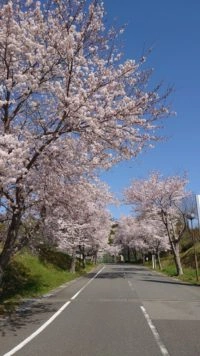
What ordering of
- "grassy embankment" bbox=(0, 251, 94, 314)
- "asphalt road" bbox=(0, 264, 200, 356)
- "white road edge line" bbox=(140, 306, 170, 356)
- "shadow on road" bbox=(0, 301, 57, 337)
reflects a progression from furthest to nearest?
1. "grassy embankment" bbox=(0, 251, 94, 314)
2. "shadow on road" bbox=(0, 301, 57, 337)
3. "asphalt road" bbox=(0, 264, 200, 356)
4. "white road edge line" bbox=(140, 306, 170, 356)

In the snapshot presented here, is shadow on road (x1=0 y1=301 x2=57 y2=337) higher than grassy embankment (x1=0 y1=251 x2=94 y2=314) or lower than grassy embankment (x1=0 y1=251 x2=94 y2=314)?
lower

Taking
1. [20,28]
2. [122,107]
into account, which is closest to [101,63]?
[122,107]

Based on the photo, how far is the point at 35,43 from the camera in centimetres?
1125

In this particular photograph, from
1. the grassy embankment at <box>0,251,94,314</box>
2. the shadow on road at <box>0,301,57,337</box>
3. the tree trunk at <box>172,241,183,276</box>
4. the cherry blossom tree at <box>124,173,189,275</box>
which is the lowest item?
the shadow on road at <box>0,301,57,337</box>

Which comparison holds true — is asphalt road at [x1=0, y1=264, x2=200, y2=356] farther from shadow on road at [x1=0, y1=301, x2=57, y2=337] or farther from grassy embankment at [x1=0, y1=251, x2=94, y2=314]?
grassy embankment at [x1=0, y1=251, x2=94, y2=314]

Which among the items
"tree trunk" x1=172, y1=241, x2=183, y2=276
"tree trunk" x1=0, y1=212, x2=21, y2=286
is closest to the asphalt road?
"tree trunk" x1=0, y1=212, x2=21, y2=286

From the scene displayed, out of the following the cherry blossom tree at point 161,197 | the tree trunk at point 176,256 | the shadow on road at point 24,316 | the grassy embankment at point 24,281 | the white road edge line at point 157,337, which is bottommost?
the white road edge line at point 157,337

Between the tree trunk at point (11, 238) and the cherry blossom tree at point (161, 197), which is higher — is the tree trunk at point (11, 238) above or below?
below

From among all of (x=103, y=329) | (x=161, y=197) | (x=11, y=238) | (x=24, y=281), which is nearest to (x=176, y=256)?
(x=161, y=197)

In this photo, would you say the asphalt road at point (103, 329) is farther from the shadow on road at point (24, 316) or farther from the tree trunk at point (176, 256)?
the tree trunk at point (176, 256)

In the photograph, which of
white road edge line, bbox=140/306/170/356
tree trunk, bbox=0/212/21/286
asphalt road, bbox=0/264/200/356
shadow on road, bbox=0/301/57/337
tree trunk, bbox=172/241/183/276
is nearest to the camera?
white road edge line, bbox=140/306/170/356

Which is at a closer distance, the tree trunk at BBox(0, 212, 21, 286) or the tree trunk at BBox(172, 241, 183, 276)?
the tree trunk at BBox(0, 212, 21, 286)

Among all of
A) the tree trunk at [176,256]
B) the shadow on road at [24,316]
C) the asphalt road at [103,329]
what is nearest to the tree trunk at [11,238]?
the shadow on road at [24,316]

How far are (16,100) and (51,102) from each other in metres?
1.05
